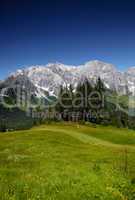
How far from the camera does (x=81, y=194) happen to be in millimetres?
16156

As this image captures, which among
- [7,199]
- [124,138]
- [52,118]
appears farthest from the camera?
[52,118]

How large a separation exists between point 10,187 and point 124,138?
163ft

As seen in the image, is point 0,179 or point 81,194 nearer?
point 81,194

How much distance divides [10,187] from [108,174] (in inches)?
294

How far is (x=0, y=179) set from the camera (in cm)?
1853

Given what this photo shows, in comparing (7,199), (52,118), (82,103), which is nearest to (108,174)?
(7,199)

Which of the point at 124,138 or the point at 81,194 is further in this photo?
the point at 124,138

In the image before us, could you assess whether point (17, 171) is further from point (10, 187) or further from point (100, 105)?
point (100, 105)

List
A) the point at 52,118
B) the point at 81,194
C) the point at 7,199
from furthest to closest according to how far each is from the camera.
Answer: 1. the point at 52,118
2. the point at 81,194
3. the point at 7,199

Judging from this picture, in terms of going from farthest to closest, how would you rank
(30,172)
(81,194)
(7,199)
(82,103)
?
1. (82,103)
2. (30,172)
3. (81,194)
4. (7,199)

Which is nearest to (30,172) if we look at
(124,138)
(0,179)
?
(0,179)

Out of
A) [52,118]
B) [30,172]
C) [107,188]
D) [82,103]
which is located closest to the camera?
[107,188]

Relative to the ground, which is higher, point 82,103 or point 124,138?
point 82,103

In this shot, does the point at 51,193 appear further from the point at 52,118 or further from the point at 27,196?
the point at 52,118
